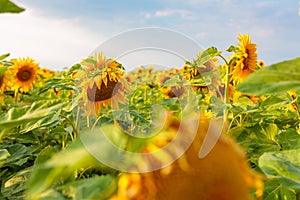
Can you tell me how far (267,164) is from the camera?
1.53 ft

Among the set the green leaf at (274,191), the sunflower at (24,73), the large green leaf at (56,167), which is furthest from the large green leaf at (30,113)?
the sunflower at (24,73)

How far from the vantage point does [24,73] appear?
3.67m

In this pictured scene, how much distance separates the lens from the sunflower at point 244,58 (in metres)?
2.14

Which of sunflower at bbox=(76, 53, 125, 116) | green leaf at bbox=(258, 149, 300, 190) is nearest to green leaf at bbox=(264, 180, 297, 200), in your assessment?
green leaf at bbox=(258, 149, 300, 190)

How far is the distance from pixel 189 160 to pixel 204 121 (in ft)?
0.14

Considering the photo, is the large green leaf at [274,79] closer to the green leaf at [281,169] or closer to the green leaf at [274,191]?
the green leaf at [281,169]

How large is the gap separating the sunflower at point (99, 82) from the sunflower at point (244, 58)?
0.57 metres

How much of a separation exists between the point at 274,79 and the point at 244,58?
1.75m

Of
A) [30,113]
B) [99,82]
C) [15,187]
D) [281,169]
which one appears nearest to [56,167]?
[30,113]

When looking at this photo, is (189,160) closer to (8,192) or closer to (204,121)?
(204,121)

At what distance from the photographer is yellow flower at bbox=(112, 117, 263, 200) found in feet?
1.12

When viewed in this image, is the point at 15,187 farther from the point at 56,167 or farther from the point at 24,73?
the point at 24,73

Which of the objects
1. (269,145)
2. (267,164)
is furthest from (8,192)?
(267,164)

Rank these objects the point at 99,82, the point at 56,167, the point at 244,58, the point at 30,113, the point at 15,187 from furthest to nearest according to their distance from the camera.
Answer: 1. the point at 244,58
2. the point at 99,82
3. the point at 15,187
4. the point at 30,113
5. the point at 56,167
